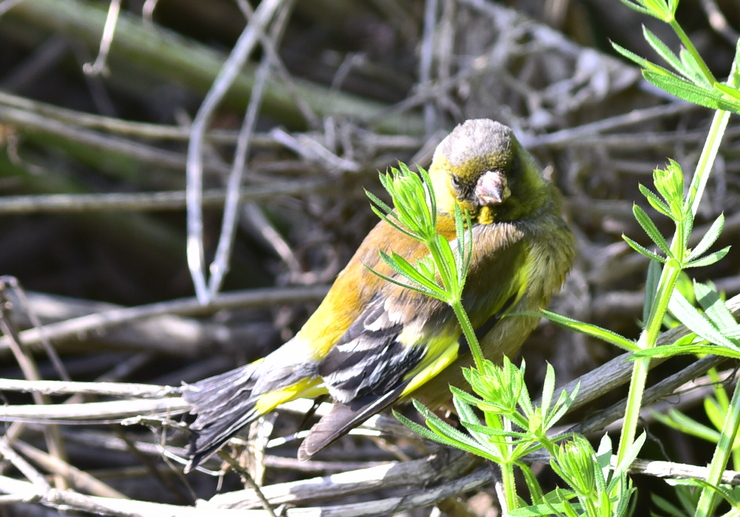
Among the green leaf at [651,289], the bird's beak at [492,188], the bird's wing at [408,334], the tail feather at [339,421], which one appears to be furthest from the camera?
the bird's beak at [492,188]

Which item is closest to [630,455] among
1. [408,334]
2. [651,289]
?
[651,289]

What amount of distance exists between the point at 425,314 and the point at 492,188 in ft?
1.39

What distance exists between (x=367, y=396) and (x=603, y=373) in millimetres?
648

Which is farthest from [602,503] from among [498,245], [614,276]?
[614,276]

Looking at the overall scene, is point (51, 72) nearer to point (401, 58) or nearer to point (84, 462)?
point (401, 58)

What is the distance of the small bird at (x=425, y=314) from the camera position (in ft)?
6.72

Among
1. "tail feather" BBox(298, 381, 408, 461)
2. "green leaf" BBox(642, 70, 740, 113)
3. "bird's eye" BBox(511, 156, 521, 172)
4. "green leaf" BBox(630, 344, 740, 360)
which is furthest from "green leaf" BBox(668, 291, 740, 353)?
"bird's eye" BBox(511, 156, 521, 172)

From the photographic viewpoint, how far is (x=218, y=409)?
6.57 feet

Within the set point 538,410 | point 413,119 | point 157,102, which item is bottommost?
point 538,410

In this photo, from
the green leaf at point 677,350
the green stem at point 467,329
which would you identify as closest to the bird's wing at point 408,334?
the green stem at point 467,329

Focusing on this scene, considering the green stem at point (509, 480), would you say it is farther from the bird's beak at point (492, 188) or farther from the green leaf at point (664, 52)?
the bird's beak at point (492, 188)

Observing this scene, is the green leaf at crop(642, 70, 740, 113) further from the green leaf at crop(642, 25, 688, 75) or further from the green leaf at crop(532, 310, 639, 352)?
the green leaf at crop(532, 310, 639, 352)

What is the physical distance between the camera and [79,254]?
4.07m

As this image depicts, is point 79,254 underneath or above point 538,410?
above
